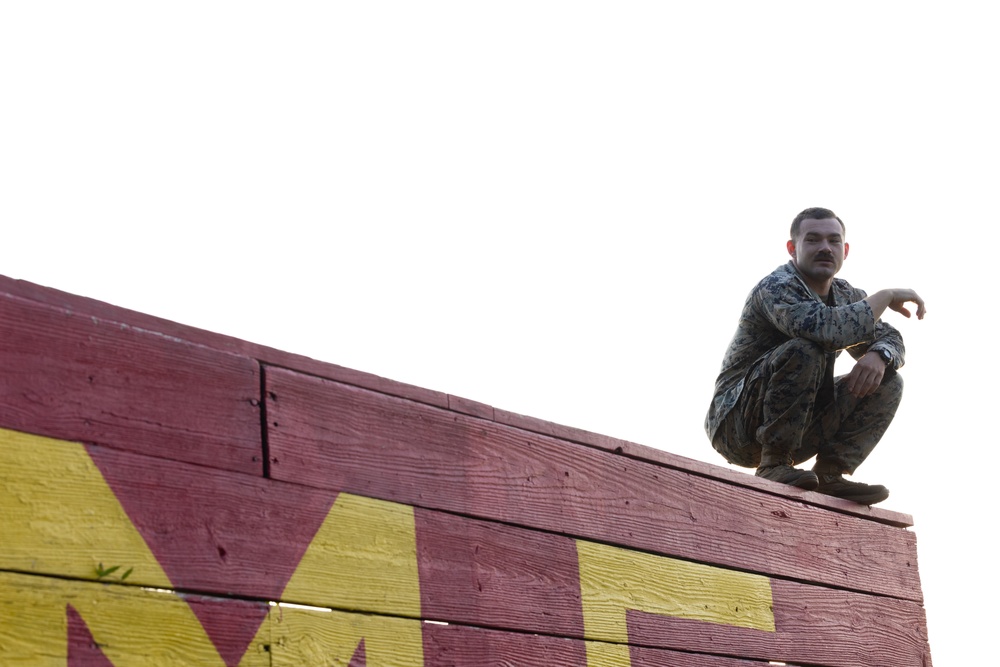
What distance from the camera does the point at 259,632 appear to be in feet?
11.3

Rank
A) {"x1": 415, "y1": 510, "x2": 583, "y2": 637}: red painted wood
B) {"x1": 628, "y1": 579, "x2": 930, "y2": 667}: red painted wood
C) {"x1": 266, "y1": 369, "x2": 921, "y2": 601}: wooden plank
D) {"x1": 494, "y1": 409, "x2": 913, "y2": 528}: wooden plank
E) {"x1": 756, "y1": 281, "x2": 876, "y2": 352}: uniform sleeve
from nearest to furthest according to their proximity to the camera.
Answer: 1. {"x1": 266, "y1": 369, "x2": 921, "y2": 601}: wooden plank
2. {"x1": 415, "y1": 510, "x2": 583, "y2": 637}: red painted wood
3. {"x1": 494, "y1": 409, "x2": 913, "y2": 528}: wooden plank
4. {"x1": 628, "y1": 579, "x2": 930, "y2": 667}: red painted wood
5. {"x1": 756, "y1": 281, "x2": 876, "y2": 352}: uniform sleeve

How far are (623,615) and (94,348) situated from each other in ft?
6.39

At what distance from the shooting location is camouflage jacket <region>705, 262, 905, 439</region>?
5.34 m

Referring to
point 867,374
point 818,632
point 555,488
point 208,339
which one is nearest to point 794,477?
point 867,374

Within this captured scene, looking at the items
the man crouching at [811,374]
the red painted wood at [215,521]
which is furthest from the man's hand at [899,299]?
the red painted wood at [215,521]

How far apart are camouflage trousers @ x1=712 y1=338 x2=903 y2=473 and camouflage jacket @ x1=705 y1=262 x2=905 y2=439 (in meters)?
0.06

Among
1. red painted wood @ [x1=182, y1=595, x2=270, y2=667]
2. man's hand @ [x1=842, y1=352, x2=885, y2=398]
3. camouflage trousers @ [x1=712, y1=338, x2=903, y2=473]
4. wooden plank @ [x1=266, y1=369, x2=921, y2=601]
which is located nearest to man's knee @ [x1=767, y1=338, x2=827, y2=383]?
camouflage trousers @ [x1=712, y1=338, x2=903, y2=473]

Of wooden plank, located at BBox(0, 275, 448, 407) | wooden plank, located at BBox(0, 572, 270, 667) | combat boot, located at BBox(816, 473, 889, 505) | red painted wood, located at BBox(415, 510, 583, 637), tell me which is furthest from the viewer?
combat boot, located at BBox(816, 473, 889, 505)

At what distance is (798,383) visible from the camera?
5398mm

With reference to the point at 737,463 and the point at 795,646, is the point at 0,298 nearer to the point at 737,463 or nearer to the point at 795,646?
the point at 795,646

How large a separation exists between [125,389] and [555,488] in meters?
1.54

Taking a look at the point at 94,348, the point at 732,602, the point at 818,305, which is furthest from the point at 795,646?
the point at 94,348

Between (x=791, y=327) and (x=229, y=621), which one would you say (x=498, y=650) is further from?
(x=791, y=327)

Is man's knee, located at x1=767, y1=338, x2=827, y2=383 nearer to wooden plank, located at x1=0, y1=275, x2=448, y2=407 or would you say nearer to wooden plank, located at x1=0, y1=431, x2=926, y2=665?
wooden plank, located at x1=0, y1=431, x2=926, y2=665
